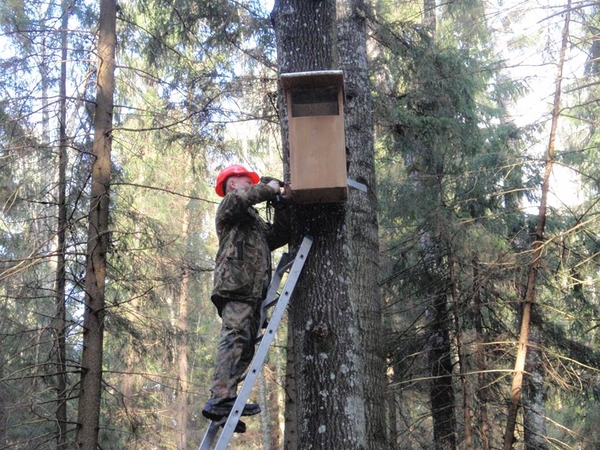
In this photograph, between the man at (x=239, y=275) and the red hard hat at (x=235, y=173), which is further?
the red hard hat at (x=235, y=173)

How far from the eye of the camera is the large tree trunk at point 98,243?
668cm

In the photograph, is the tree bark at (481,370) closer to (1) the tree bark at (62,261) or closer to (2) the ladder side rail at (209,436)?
(2) the ladder side rail at (209,436)

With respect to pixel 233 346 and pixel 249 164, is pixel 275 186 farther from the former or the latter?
pixel 249 164

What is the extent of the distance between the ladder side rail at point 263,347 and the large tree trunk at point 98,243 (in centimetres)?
360

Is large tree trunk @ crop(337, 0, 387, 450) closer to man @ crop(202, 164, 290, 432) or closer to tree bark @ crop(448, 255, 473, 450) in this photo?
tree bark @ crop(448, 255, 473, 450)

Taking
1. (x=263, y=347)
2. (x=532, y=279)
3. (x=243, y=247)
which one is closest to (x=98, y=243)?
(x=243, y=247)

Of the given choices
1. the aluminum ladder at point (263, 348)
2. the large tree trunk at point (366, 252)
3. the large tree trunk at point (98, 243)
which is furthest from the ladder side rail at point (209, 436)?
the large tree trunk at point (98, 243)

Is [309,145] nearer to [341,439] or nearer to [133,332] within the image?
[341,439]

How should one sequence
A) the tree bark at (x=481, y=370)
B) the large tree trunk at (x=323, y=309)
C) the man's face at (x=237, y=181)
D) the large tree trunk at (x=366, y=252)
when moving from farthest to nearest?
the tree bark at (x=481, y=370)
the large tree trunk at (x=366, y=252)
the man's face at (x=237, y=181)
the large tree trunk at (x=323, y=309)

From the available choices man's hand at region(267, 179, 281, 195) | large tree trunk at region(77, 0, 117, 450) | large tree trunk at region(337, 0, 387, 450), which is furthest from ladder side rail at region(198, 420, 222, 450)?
large tree trunk at region(77, 0, 117, 450)

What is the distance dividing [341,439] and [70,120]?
7.59 meters

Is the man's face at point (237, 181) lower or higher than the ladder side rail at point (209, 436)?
higher

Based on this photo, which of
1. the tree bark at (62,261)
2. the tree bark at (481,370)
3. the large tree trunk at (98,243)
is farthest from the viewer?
the tree bark at (62,261)

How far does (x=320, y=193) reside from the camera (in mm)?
3672
